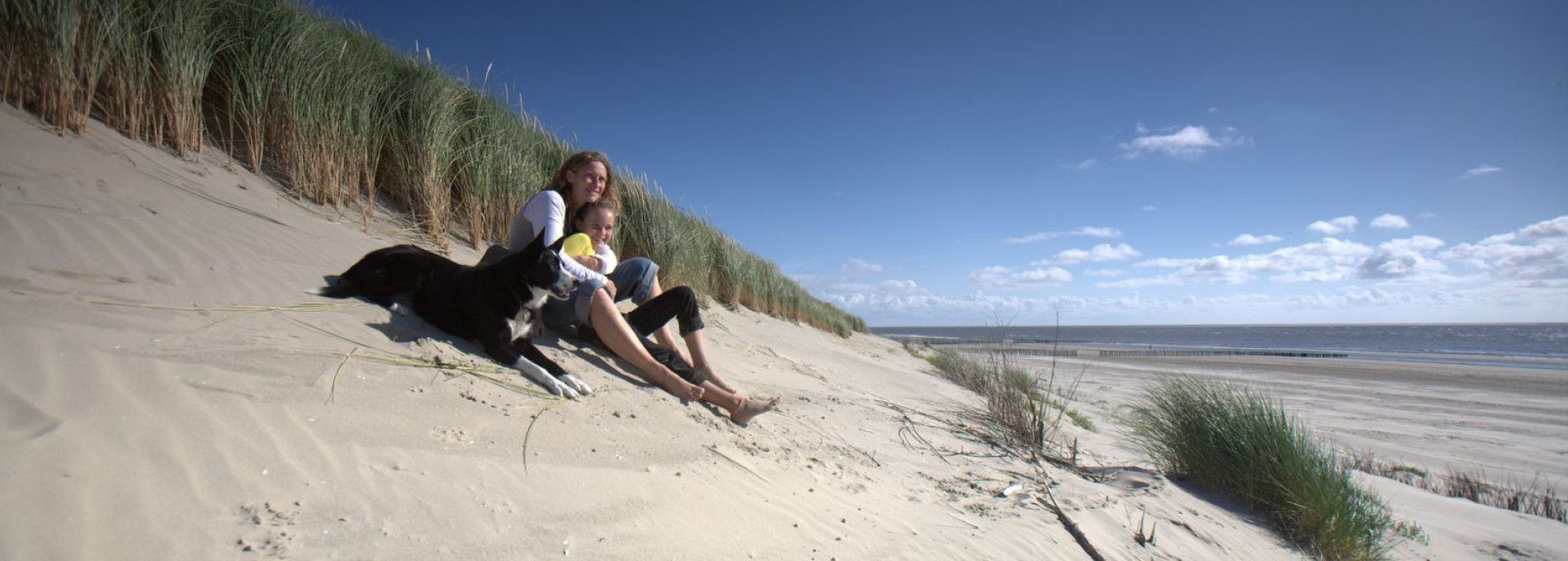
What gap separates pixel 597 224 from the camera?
387cm

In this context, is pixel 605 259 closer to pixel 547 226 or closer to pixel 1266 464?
pixel 547 226

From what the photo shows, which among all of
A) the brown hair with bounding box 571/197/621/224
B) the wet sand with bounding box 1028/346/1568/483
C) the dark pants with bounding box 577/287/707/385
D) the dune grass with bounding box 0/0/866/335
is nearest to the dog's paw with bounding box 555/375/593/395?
the dark pants with bounding box 577/287/707/385

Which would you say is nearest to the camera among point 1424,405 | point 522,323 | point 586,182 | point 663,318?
point 522,323

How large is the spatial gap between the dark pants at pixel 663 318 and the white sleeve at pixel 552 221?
393mm

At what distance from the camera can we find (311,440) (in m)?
1.79

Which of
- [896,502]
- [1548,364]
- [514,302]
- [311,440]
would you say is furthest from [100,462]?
[1548,364]

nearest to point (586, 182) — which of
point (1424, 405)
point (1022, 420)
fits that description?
point (1022, 420)

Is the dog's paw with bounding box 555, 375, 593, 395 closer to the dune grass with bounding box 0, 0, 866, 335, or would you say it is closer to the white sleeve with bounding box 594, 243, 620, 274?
the white sleeve with bounding box 594, 243, 620, 274

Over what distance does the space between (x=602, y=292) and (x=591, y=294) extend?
0.08m

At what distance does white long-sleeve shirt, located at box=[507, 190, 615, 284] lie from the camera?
334cm

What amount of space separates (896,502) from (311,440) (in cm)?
209

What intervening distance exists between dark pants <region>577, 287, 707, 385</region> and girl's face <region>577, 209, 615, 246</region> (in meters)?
0.52

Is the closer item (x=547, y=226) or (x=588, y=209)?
(x=547, y=226)

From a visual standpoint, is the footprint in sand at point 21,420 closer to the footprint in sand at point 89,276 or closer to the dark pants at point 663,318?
the footprint in sand at point 89,276
